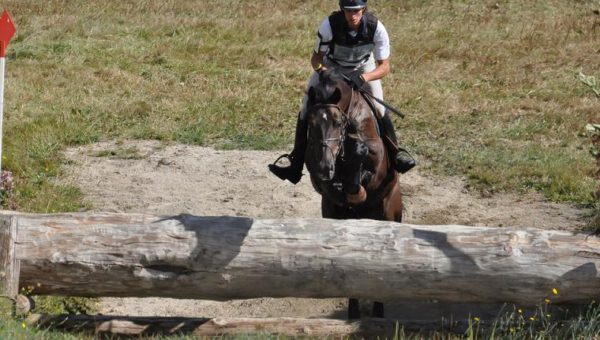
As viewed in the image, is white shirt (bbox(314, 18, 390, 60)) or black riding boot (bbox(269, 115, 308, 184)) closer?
black riding boot (bbox(269, 115, 308, 184))

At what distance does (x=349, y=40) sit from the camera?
9484mm

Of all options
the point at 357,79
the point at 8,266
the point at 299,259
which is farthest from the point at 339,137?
the point at 8,266

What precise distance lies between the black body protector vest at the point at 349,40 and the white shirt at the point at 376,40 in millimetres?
31

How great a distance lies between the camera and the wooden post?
311 inches

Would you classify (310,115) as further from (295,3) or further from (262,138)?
(295,3)

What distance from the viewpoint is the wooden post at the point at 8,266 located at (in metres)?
7.91

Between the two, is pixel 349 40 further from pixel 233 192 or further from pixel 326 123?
pixel 233 192

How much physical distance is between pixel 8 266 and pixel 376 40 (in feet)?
12.1

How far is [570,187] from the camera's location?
499 inches

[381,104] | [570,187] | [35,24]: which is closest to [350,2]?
[381,104]

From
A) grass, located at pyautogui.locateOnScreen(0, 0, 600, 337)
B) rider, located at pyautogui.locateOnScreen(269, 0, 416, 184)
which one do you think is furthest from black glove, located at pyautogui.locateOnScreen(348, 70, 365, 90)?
grass, located at pyautogui.locateOnScreen(0, 0, 600, 337)

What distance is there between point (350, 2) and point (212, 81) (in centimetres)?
800

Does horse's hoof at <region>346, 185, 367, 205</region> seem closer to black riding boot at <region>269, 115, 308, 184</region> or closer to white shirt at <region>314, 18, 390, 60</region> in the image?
black riding boot at <region>269, 115, 308, 184</region>

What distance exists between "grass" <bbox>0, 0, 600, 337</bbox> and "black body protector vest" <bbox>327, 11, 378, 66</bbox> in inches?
135
